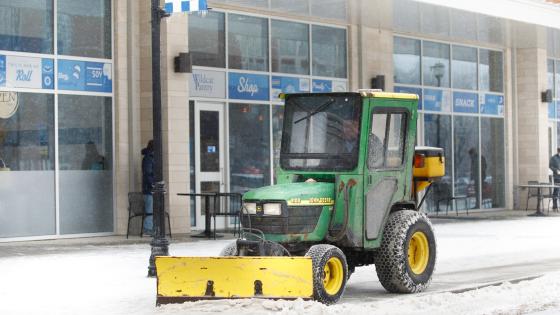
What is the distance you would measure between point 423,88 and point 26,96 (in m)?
11.6

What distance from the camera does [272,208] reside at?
424 inches

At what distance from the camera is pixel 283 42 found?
22984mm

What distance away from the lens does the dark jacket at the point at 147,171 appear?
63.3ft

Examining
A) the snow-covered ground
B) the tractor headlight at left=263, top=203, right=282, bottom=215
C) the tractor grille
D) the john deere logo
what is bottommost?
the snow-covered ground

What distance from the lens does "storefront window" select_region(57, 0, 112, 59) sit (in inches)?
749

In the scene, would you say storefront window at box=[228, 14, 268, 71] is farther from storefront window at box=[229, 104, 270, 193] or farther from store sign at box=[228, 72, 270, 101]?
storefront window at box=[229, 104, 270, 193]

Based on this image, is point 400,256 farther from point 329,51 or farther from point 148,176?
point 329,51

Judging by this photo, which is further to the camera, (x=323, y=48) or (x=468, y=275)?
(x=323, y=48)

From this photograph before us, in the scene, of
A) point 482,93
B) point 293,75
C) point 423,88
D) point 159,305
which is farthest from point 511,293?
point 482,93

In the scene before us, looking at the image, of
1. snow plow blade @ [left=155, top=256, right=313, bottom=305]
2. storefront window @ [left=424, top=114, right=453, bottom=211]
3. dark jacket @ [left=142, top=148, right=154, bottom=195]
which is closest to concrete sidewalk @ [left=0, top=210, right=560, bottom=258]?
dark jacket @ [left=142, top=148, right=154, bottom=195]

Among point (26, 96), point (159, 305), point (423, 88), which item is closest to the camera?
point (159, 305)

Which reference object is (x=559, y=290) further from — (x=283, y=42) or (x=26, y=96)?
(x=283, y=42)

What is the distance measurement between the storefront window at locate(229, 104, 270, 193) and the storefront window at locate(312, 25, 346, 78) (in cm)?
202

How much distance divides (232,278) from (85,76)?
32.9 feet
